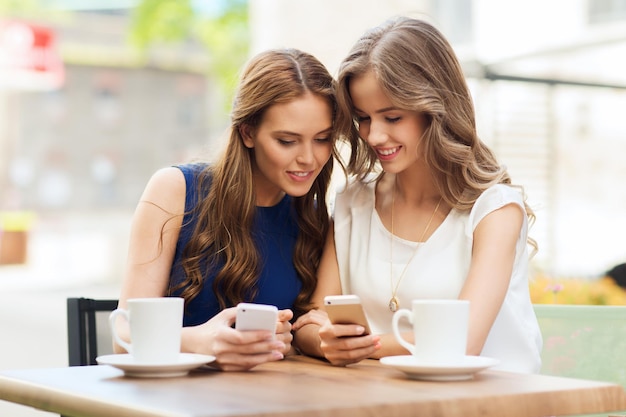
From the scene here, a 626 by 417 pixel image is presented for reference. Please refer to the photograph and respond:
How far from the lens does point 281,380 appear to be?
5.46 ft

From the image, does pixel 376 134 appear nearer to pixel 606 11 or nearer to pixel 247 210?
pixel 247 210

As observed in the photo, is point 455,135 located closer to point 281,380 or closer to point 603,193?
point 281,380

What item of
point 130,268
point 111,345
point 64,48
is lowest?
point 111,345

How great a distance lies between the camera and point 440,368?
5.26ft

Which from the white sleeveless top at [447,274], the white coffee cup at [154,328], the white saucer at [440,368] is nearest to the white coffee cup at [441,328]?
the white saucer at [440,368]

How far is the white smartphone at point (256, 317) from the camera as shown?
174 centimetres

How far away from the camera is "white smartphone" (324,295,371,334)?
1.80m

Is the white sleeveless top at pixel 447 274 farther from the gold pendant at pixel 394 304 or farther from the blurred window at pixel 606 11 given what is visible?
the blurred window at pixel 606 11

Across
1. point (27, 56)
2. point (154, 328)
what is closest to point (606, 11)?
point (154, 328)

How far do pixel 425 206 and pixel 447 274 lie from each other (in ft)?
0.73

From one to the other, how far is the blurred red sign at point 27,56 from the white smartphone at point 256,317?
11.0 metres

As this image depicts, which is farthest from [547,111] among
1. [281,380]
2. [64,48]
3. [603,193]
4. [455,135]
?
[64,48]

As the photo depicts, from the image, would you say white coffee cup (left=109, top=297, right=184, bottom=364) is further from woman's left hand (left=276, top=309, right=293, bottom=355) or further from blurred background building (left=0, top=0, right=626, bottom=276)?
blurred background building (left=0, top=0, right=626, bottom=276)

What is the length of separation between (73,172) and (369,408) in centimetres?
1672
